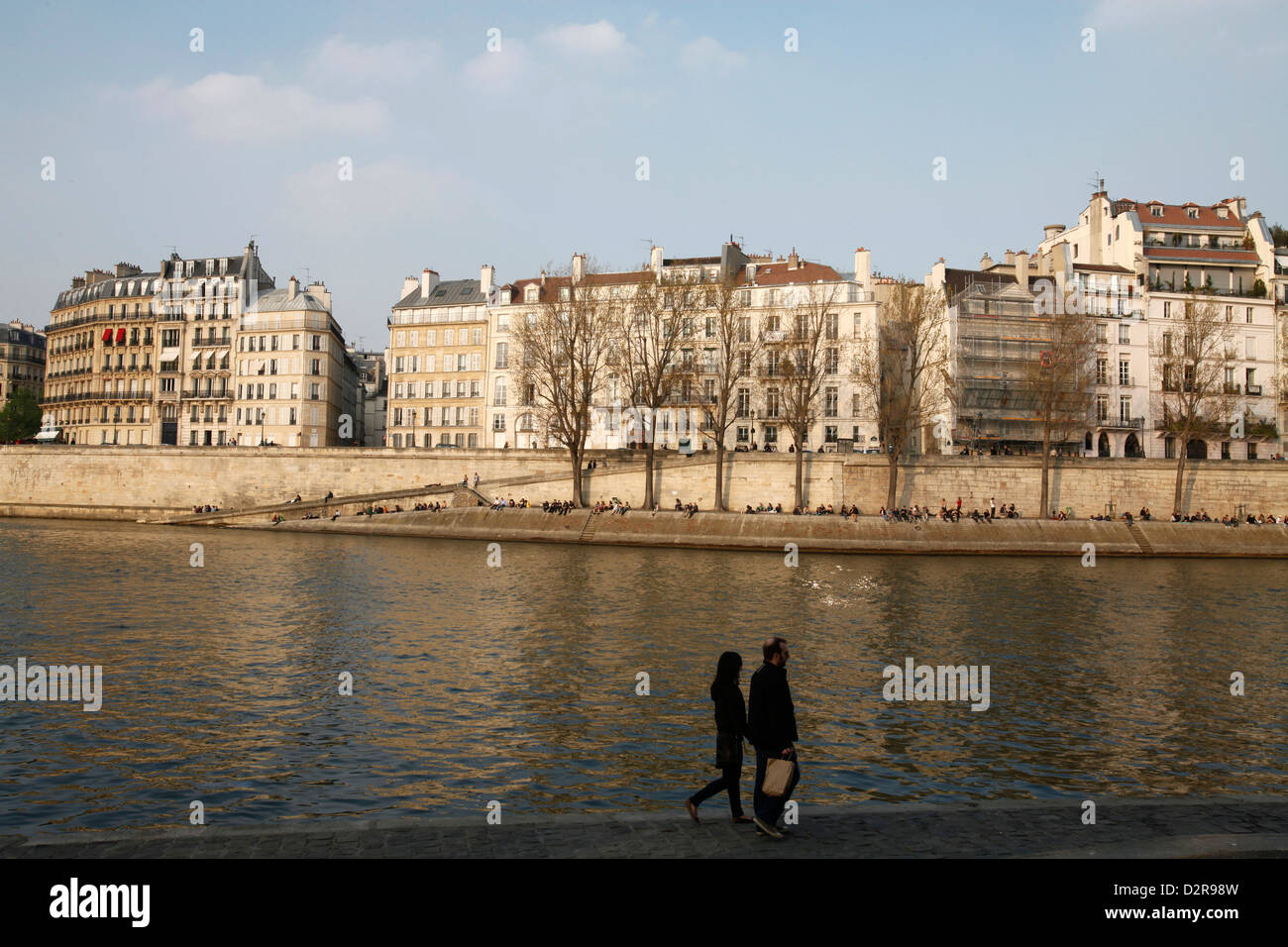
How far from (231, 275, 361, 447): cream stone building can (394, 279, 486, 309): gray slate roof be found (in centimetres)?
697

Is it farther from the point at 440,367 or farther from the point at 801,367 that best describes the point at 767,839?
the point at 440,367

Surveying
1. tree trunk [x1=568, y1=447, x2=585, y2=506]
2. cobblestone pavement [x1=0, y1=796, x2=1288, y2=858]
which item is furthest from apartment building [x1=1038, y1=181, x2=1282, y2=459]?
cobblestone pavement [x1=0, y1=796, x2=1288, y2=858]

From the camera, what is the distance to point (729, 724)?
33.6 feet

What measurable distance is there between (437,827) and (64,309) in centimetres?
10470

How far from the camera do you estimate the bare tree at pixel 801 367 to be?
6244cm

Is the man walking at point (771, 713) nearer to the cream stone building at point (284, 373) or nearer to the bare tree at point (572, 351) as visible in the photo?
the bare tree at point (572, 351)

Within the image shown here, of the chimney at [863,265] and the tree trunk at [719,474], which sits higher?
the chimney at [863,265]

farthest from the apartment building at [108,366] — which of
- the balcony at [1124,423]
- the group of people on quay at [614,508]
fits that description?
the balcony at [1124,423]

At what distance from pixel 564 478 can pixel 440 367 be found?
22.5 m

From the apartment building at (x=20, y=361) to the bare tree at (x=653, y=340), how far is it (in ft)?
A: 261

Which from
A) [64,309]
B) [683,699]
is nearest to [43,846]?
[683,699]

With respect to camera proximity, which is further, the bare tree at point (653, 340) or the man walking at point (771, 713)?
the bare tree at point (653, 340)
